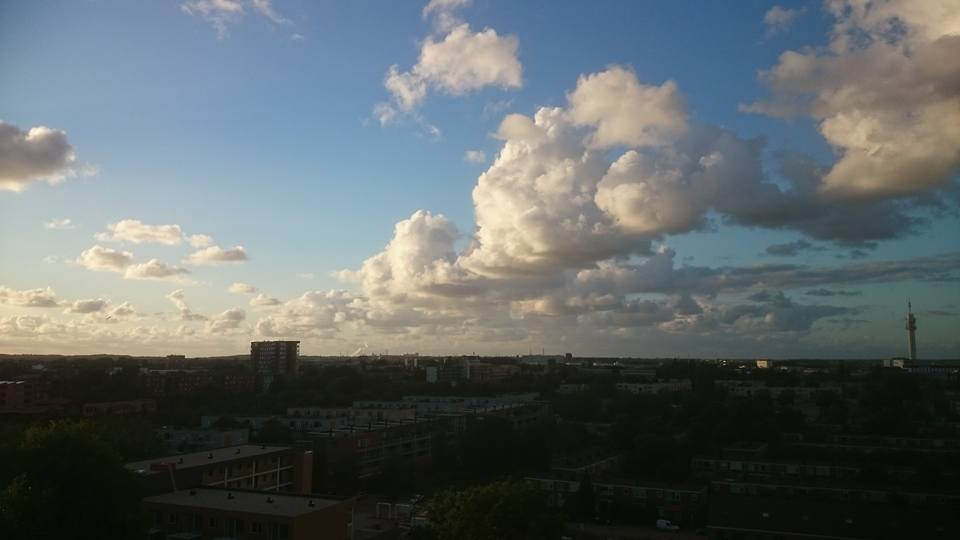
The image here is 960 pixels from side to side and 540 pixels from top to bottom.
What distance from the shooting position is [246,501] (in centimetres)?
989

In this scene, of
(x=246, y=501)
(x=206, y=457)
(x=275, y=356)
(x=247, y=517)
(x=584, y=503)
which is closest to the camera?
(x=247, y=517)

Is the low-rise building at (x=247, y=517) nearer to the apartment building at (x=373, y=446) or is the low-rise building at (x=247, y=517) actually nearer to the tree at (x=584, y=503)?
the tree at (x=584, y=503)

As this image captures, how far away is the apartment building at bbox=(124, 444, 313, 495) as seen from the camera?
1107cm

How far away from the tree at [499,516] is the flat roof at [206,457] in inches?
217

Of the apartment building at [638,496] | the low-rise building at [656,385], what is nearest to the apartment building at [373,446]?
the apartment building at [638,496]

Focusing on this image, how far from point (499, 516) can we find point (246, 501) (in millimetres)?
4101

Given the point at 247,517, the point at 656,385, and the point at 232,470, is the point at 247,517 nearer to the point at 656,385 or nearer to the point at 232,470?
the point at 232,470

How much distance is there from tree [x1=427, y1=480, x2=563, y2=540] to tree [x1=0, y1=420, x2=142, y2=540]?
356 cm

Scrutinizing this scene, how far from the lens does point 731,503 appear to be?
41.4ft

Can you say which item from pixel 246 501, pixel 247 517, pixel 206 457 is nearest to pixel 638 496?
pixel 246 501

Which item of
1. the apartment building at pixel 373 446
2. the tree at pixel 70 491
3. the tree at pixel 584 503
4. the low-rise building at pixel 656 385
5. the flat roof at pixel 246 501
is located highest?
the tree at pixel 70 491

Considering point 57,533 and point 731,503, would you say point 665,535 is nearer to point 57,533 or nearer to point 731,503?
point 731,503

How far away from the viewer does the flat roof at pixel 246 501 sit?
9.36m

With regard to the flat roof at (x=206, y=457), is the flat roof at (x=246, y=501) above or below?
below
